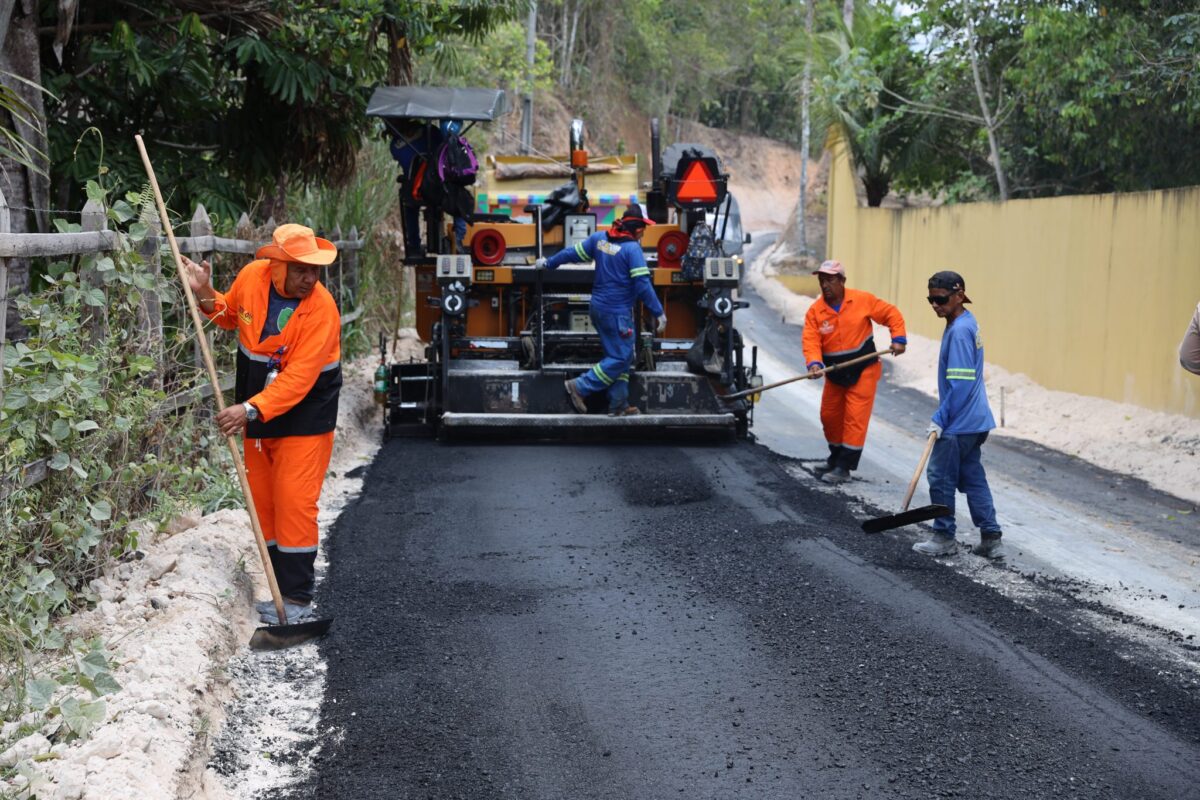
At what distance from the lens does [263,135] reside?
10172 millimetres

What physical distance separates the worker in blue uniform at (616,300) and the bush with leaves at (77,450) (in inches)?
157

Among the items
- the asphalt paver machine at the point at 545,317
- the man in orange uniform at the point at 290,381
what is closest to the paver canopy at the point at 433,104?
the asphalt paver machine at the point at 545,317

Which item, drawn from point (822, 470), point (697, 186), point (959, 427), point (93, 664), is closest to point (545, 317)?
point (697, 186)

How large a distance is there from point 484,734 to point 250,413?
1.74 m

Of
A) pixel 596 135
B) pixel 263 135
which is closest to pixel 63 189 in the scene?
pixel 263 135

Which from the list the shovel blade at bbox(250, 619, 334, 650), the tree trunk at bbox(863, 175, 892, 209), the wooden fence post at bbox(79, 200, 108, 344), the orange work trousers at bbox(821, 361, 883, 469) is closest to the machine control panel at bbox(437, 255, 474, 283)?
the orange work trousers at bbox(821, 361, 883, 469)

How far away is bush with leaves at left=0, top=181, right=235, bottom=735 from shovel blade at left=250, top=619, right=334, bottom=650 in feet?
2.24

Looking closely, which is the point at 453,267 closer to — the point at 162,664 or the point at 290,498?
the point at 290,498

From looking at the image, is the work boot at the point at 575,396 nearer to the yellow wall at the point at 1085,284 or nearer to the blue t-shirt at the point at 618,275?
the blue t-shirt at the point at 618,275

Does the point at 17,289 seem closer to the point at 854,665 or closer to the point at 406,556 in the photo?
the point at 406,556

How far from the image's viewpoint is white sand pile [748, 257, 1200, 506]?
10.2m

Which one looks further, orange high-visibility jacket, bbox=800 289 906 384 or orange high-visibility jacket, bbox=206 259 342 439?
orange high-visibility jacket, bbox=800 289 906 384

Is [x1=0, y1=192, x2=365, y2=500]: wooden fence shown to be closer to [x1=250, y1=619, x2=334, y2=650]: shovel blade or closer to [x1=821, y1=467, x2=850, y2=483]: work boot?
[x1=250, y1=619, x2=334, y2=650]: shovel blade

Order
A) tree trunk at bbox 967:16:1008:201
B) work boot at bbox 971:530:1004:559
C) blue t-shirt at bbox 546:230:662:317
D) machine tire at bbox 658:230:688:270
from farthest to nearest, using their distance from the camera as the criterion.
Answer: tree trunk at bbox 967:16:1008:201
machine tire at bbox 658:230:688:270
blue t-shirt at bbox 546:230:662:317
work boot at bbox 971:530:1004:559
